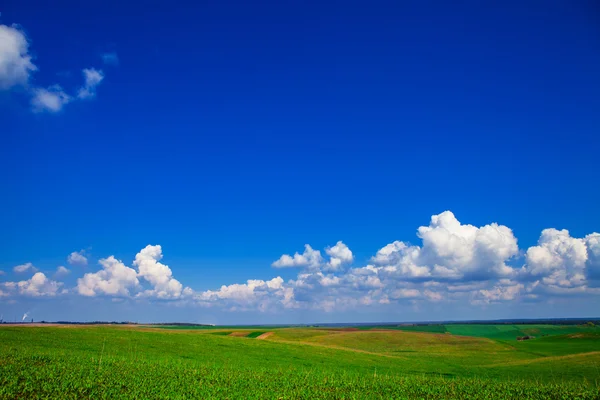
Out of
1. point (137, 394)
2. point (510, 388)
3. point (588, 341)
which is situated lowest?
point (588, 341)

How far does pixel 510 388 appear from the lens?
22891mm

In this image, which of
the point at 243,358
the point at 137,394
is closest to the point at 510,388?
the point at 137,394

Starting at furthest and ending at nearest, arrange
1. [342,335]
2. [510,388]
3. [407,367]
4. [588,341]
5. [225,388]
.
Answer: [342,335] < [588,341] < [407,367] < [510,388] < [225,388]

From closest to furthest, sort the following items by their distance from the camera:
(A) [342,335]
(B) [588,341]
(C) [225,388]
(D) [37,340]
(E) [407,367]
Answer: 1. (C) [225,388]
2. (D) [37,340]
3. (E) [407,367]
4. (B) [588,341]
5. (A) [342,335]

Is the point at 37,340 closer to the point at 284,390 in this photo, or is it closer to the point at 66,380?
the point at 66,380

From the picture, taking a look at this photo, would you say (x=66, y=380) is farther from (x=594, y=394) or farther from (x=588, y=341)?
(x=588, y=341)

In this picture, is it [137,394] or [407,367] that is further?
[407,367]

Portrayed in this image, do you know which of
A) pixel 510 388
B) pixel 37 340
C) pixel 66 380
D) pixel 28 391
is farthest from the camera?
pixel 37 340

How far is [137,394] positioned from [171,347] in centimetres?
3117

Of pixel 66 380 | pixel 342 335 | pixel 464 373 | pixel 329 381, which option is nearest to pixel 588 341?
pixel 342 335

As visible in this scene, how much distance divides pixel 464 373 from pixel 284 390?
99.9 feet

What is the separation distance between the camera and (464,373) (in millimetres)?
42219

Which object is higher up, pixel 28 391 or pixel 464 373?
pixel 28 391

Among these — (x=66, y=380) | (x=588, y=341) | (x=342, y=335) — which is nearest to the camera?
(x=66, y=380)
